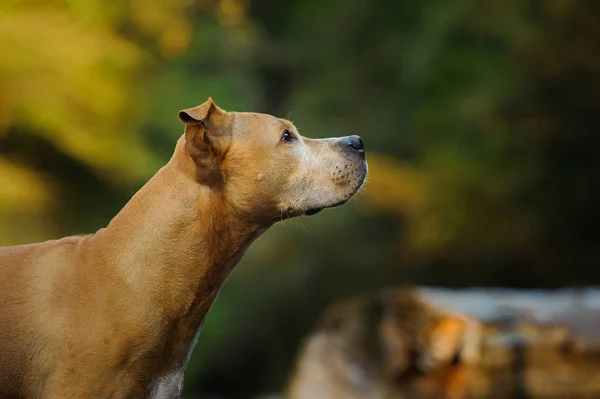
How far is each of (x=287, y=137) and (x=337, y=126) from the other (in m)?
6.58

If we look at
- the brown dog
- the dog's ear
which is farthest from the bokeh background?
the dog's ear

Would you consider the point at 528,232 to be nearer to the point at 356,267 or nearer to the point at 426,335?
the point at 356,267

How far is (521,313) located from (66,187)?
4032mm

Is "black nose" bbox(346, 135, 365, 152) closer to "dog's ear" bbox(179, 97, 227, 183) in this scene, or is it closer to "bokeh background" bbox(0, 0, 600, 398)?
"dog's ear" bbox(179, 97, 227, 183)

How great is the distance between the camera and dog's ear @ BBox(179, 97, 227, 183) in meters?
3.02

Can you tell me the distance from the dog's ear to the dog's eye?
0.23 metres

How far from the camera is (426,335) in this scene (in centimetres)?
541

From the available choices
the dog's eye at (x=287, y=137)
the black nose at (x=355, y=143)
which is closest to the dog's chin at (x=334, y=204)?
the black nose at (x=355, y=143)

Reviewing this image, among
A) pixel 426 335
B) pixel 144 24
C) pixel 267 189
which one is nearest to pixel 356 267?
pixel 144 24

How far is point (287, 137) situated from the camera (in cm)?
323

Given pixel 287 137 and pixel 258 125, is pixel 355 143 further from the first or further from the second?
pixel 258 125

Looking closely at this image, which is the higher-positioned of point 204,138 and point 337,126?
point 204,138

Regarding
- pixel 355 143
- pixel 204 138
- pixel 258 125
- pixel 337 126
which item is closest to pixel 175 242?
pixel 204 138

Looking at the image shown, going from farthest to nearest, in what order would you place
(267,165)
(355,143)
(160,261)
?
(355,143)
(267,165)
(160,261)
